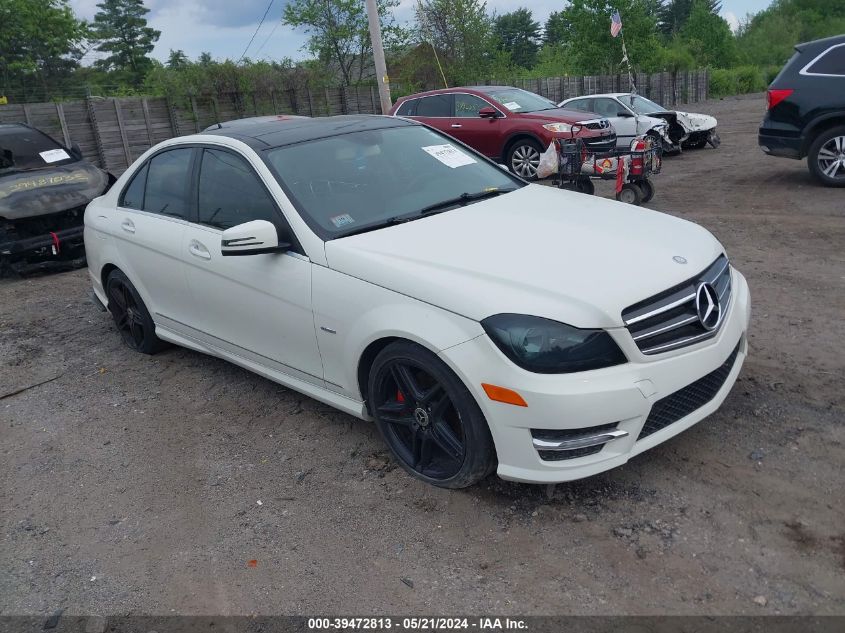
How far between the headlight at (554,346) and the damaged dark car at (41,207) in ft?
23.8

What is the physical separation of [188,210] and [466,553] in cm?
289

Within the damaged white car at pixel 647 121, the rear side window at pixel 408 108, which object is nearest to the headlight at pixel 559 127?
→ the rear side window at pixel 408 108

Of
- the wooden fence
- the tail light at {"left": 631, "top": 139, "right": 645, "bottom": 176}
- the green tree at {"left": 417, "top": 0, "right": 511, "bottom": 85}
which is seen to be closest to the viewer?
the tail light at {"left": 631, "top": 139, "right": 645, "bottom": 176}

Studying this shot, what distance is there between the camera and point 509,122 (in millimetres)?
12180

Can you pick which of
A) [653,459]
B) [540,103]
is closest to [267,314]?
[653,459]

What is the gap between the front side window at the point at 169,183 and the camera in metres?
4.83

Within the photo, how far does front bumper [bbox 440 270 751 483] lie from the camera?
2982mm

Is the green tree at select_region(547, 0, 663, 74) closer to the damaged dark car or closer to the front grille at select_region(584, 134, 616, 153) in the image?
the front grille at select_region(584, 134, 616, 153)

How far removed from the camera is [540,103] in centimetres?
1309

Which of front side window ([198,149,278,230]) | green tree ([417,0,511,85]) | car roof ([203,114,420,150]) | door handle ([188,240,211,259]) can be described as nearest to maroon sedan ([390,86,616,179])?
car roof ([203,114,420,150])

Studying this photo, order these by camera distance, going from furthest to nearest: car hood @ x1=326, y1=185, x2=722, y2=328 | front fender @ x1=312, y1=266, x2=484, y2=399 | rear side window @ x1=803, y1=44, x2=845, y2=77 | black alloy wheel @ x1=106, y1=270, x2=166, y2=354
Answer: rear side window @ x1=803, y1=44, x2=845, y2=77 < black alloy wheel @ x1=106, y1=270, x2=166, y2=354 < front fender @ x1=312, y1=266, x2=484, y2=399 < car hood @ x1=326, y1=185, x2=722, y2=328

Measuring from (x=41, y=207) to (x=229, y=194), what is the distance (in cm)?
522

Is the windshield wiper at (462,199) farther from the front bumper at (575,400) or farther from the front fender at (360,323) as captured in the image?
the front bumper at (575,400)

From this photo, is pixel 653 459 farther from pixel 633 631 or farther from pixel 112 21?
pixel 112 21
